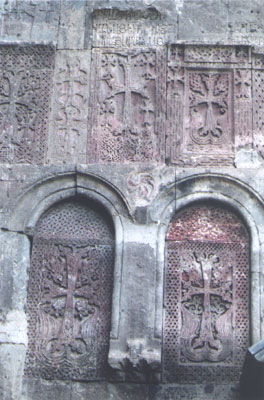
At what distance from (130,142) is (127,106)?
1.31 ft

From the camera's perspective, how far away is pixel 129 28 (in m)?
8.20

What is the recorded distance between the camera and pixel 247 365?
6.41m

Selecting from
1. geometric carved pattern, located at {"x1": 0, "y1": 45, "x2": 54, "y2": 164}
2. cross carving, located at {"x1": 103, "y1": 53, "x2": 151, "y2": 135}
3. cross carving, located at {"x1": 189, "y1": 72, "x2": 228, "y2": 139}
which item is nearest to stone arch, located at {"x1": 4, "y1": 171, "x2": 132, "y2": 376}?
geometric carved pattern, located at {"x1": 0, "y1": 45, "x2": 54, "y2": 164}

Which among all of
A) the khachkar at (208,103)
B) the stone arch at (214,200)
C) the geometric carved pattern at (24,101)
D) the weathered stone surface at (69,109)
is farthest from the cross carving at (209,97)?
the geometric carved pattern at (24,101)

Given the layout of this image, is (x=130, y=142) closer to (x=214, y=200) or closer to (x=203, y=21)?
(x=214, y=200)

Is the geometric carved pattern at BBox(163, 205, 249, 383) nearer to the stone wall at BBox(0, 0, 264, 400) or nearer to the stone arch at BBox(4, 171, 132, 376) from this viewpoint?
the stone wall at BBox(0, 0, 264, 400)

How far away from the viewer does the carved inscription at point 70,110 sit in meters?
7.71

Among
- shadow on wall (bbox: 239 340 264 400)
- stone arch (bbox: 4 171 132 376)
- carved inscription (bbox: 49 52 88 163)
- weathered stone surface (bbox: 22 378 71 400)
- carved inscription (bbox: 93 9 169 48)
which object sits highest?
carved inscription (bbox: 93 9 169 48)

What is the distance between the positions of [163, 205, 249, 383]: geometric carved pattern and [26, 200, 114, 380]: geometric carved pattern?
592 mm

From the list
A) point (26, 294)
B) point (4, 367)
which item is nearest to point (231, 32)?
point (26, 294)

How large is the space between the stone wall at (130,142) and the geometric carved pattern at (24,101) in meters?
0.01

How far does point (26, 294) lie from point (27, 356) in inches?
22.2

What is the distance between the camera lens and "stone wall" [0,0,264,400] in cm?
697

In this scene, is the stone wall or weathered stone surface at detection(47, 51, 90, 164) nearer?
the stone wall
